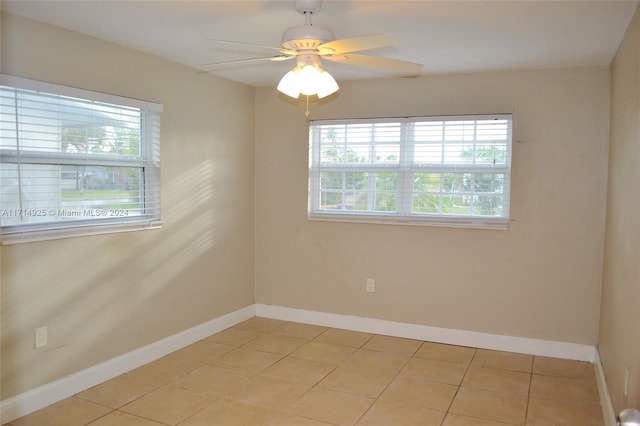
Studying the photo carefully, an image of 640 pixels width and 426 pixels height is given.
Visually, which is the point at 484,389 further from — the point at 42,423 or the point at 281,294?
the point at 42,423

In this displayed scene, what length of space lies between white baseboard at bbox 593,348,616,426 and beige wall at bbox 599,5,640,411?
0.06 m

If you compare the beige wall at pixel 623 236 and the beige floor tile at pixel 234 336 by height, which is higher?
the beige wall at pixel 623 236

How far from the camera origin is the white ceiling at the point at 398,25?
252cm

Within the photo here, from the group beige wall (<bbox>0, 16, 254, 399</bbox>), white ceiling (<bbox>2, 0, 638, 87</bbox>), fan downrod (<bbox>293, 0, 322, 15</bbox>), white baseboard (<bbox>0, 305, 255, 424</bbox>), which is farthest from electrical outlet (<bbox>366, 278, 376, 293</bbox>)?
fan downrod (<bbox>293, 0, 322, 15</bbox>)

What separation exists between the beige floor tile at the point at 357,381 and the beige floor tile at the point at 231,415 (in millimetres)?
547

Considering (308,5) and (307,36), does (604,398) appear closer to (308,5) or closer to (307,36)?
(307,36)

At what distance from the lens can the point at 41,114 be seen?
2889 mm

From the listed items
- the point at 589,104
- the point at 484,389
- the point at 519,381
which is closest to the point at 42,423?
the point at 484,389

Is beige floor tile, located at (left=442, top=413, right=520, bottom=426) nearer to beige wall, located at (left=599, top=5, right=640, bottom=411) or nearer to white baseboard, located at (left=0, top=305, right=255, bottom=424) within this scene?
beige wall, located at (left=599, top=5, right=640, bottom=411)

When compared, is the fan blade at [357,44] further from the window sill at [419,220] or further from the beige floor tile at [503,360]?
the beige floor tile at [503,360]

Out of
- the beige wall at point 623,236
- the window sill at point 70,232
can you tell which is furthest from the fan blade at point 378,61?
the window sill at point 70,232

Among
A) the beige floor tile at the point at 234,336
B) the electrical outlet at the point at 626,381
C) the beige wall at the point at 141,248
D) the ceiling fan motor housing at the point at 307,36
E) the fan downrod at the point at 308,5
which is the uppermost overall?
the fan downrod at the point at 308,5

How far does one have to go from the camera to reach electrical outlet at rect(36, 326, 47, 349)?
114 inches

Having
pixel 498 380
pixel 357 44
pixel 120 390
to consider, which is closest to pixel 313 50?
pixel 357 44
